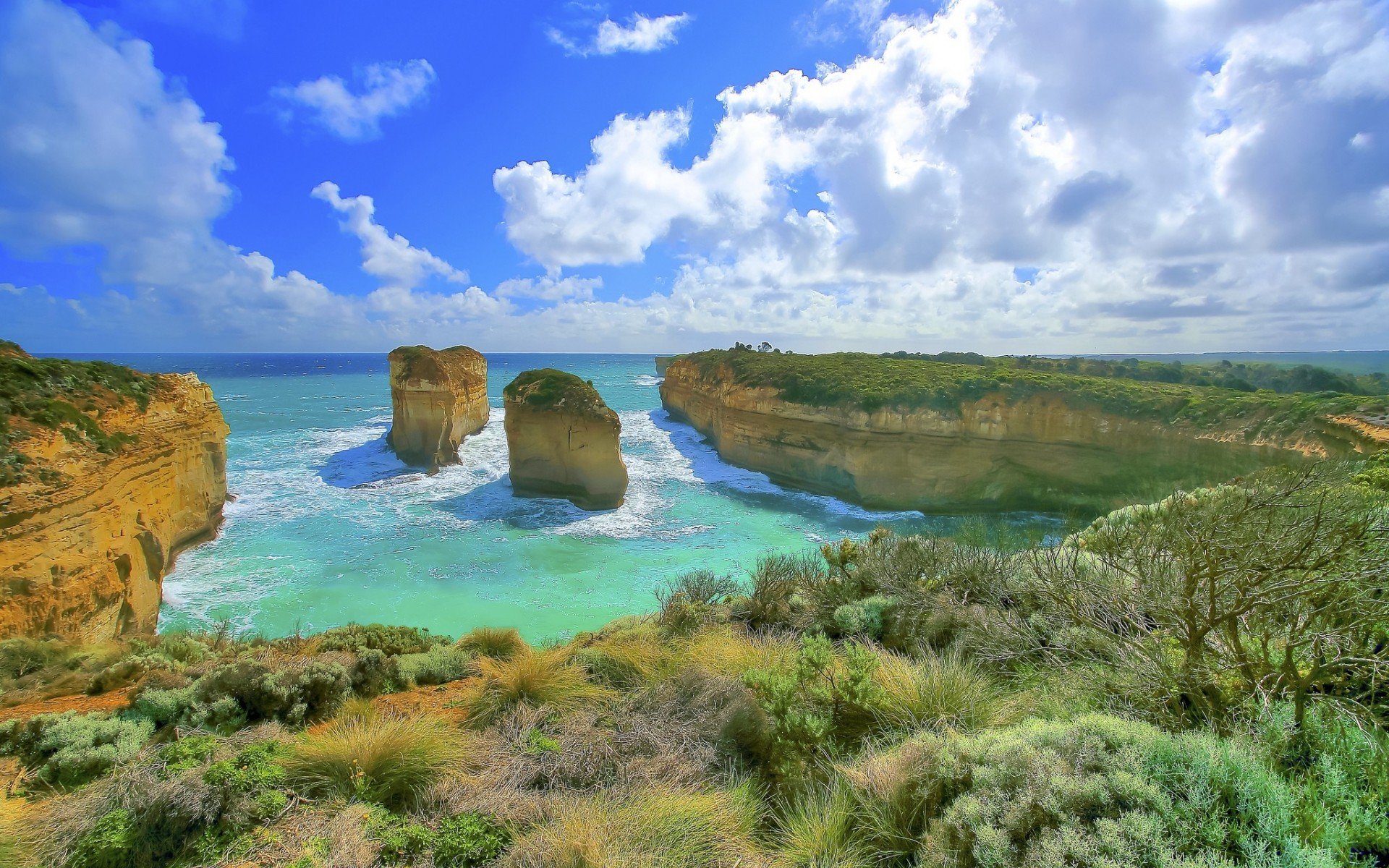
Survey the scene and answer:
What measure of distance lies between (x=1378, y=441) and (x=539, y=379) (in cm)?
2368

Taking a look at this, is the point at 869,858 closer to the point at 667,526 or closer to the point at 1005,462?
the point at 667,526

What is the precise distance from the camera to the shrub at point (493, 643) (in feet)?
20.7

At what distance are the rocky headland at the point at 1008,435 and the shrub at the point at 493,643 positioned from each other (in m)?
16.6

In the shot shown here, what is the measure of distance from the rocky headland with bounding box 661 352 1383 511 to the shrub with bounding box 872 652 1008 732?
16.0 metres

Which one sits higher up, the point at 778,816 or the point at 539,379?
the point at 539,379

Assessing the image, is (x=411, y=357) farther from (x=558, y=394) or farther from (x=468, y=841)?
(x=468, y=841)

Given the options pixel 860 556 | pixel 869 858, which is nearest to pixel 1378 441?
pixel 860 556

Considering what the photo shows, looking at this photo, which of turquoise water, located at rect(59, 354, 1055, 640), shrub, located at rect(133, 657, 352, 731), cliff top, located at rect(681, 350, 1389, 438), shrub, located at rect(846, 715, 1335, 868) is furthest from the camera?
cliff top, located at rect(681, 350, 1389, 438)

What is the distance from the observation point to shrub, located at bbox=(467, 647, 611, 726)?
13.5 feet

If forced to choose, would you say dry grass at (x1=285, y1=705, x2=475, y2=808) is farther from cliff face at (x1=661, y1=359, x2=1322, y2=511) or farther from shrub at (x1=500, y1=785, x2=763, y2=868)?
cliff face at (x1=661, y1=359, x2=1322, y2=511)

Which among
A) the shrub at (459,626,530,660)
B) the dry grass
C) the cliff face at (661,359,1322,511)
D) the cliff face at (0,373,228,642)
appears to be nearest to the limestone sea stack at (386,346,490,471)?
the cliff face at (0,373,228,642)

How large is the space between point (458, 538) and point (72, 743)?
1255 centimetres

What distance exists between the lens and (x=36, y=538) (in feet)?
26.0

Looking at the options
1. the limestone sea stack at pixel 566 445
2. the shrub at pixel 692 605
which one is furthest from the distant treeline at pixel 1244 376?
the shrub at pixel 692 605
